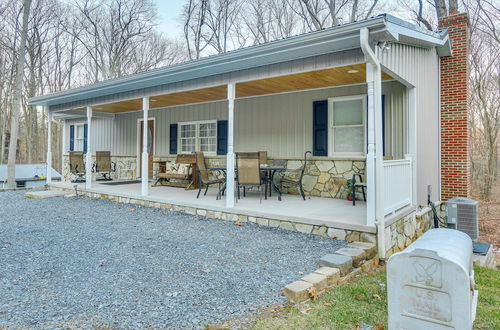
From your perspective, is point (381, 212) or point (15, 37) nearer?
point (381, 212)

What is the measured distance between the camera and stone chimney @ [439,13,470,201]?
6398mm

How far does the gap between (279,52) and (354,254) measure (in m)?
2.89

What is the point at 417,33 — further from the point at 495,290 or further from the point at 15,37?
the point at 15,37

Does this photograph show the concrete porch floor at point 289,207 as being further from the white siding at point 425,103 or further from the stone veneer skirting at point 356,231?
the white siding at point 425,103

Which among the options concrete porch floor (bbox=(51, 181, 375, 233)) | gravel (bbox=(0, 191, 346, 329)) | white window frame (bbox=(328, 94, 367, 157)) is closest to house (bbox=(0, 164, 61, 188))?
concrete porch floor (bbox=(51, 181, 375, 233))

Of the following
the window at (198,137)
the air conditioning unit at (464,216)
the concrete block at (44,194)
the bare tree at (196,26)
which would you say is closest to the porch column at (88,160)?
the concrete block at (44,194)

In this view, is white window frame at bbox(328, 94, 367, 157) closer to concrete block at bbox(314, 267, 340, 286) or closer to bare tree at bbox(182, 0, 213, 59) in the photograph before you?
concrete block at bbox(314, 267, 340, 286)

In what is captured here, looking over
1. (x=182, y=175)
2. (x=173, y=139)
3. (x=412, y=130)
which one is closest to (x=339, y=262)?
(x=412, y=130)

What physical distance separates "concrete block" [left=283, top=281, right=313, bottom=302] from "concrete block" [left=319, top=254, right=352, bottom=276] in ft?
1.91

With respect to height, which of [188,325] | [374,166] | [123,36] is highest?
[123,36]

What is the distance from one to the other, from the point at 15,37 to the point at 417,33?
17.8 metres

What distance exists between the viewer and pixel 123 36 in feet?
61.4

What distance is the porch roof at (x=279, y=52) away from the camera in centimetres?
399

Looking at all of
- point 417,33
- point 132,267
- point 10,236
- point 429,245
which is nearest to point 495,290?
point 429,245
